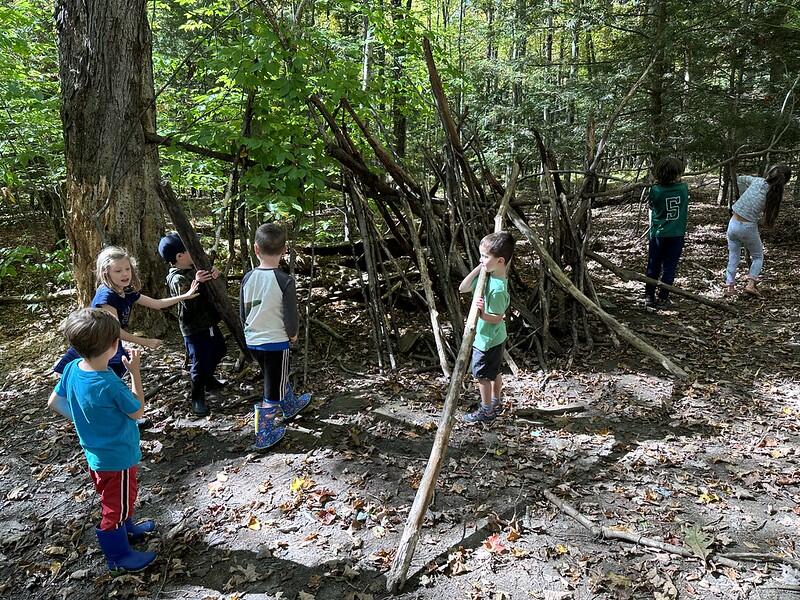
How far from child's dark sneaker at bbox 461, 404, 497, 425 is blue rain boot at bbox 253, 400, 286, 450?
157 cm

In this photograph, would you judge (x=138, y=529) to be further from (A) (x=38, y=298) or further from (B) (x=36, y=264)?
(A) (x=38, y=298)

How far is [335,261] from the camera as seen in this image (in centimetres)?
764

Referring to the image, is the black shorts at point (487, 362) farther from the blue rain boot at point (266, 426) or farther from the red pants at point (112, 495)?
the red pants at point (112, 495)

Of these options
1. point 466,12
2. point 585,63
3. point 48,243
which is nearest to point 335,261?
point 585,63

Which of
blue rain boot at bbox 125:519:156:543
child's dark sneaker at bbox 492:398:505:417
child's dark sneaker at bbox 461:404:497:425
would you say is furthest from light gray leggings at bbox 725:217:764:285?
blue rain boot at bbox 125:519:156:543

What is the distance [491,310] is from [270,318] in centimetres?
173

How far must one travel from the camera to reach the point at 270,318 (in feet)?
12.4

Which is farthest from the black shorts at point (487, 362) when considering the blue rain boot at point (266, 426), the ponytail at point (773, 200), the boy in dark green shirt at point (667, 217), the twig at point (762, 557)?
the ponytail at point (773, 200)

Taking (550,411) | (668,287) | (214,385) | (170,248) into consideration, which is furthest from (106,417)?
(668,287)

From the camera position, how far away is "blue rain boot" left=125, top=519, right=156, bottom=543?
3.04 metres

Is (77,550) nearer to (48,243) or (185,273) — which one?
(185,273)

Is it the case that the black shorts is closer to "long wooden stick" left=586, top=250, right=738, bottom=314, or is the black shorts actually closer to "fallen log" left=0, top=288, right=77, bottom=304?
"long wooden stick" left=586, top=250, right=738, bottom=314

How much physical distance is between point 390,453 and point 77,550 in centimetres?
210

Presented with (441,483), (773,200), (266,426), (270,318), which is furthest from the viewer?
(773,200)
